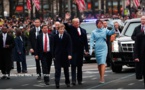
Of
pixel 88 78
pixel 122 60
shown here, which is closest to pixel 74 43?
pixel 88 78

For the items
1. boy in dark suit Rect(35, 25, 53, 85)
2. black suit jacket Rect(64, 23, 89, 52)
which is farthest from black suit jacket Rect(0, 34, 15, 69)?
black suit jacket Rect(64, 23, 89, 52)

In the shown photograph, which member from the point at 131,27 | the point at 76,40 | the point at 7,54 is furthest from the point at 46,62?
the point at 131,27

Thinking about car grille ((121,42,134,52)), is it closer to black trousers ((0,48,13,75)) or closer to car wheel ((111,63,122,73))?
car wheel ((111,63,122,73))

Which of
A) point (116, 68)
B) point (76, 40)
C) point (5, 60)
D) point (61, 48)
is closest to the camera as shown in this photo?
point (61, 48)

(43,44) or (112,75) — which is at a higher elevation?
(43,44)

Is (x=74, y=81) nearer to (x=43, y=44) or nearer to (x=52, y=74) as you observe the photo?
(x=43, y=44)

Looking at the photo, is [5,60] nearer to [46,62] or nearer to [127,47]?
[46,62]

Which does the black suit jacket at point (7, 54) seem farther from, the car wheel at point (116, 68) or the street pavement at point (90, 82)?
the car wheel at point (116, 68)

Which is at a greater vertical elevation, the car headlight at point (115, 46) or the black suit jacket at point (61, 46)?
the black suit jacket at point (61, 46)

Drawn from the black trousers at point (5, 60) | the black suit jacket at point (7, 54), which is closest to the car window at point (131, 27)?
the black suit jacket at point (7, 54)

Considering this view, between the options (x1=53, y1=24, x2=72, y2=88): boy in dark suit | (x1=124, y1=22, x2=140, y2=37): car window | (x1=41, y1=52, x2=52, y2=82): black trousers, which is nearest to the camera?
(x1=53, y1=24, x2=72, y2=88): boy in dark suit

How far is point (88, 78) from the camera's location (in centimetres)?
2064

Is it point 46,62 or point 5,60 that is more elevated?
point 46,62

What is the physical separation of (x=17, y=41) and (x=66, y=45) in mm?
6885
